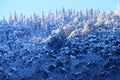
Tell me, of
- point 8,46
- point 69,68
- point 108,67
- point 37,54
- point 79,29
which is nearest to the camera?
point 108,67

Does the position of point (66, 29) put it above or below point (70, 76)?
above

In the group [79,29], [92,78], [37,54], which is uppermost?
[79,29]

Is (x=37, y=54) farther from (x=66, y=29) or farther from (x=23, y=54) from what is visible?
(x=66, y=29)

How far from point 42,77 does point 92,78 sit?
22340 millimetres

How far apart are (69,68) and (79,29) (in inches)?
1130

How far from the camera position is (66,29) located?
167m

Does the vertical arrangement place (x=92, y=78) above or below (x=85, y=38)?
below

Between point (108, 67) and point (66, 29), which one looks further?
point (66, 29)

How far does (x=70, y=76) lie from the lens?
133m

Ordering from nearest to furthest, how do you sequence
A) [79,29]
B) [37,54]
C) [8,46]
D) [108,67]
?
[108,67], [37,54], [79,29], [8,46]

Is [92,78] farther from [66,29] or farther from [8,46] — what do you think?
[8,46]

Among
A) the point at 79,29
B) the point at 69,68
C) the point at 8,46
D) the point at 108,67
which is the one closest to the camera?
the point at 108,67

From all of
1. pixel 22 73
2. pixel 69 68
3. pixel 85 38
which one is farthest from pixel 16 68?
pixel 85 38

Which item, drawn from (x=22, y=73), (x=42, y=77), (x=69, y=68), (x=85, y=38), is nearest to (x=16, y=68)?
(x=22, y=73)
